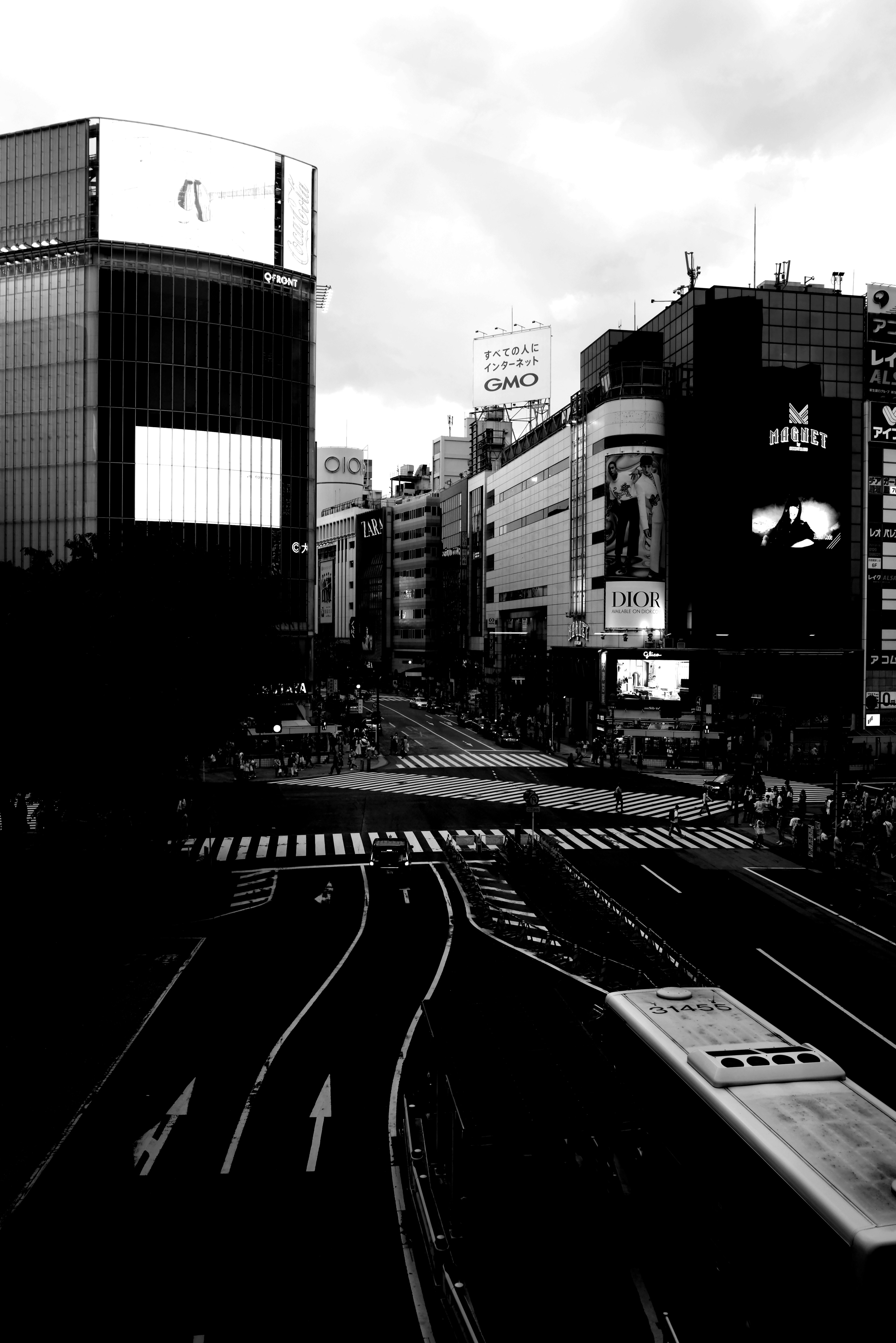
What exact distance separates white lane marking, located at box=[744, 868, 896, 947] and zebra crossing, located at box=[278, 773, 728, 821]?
10.3m

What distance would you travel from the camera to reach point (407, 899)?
1136 inches

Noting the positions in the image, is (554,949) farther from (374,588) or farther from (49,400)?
(374,588)

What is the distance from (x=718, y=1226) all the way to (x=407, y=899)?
19.4 metres

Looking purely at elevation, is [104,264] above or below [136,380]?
above

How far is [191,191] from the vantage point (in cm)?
8444

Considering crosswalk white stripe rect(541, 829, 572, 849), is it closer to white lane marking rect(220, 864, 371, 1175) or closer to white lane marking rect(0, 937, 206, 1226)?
white lane marking rect(220, 864, 371, 1175)

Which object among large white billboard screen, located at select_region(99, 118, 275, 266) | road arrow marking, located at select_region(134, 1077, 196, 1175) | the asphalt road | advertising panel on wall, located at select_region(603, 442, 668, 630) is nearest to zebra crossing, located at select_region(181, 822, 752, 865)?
the asphalt road

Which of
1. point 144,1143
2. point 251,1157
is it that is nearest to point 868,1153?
point 251,1157

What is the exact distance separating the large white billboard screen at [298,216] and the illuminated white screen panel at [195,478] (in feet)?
61.8

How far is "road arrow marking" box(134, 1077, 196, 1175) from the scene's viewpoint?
43.1 feet

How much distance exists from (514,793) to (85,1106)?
37.2 meters

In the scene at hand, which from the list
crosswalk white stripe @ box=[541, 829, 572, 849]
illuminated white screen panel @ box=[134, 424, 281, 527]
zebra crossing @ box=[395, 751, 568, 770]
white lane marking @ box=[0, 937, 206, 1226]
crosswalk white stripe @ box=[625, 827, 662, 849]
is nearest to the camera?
white lane marking @ box=[0, 937, 206, 1226]

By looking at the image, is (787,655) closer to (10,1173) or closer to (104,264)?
(104,264)

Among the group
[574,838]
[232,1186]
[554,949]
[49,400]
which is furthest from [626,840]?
[49,400]
